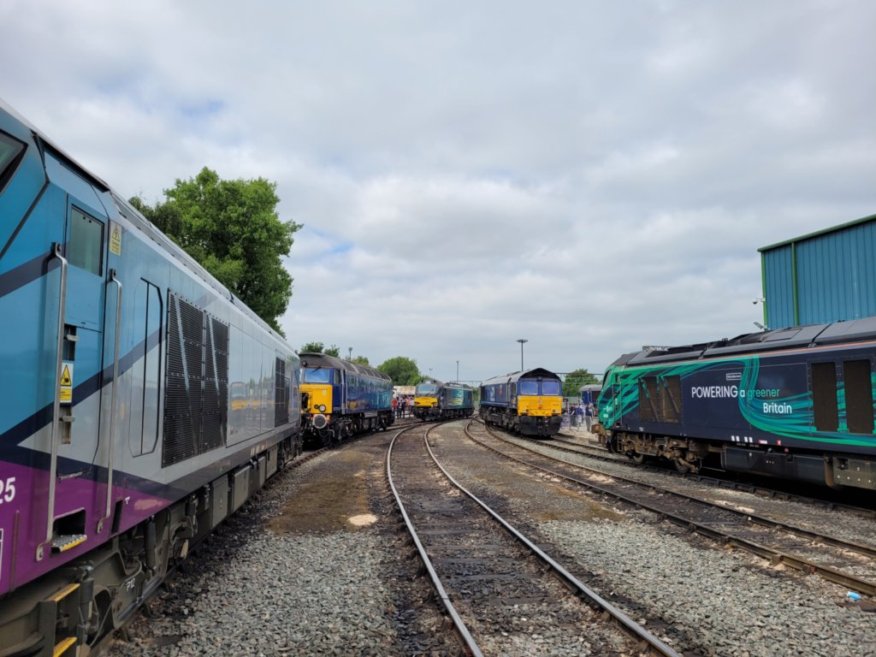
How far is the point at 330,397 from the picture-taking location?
2298cm

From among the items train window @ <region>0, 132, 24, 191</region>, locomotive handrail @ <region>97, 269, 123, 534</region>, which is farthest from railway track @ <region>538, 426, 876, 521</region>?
train window @ <region>0, 132, 24, 191</region>

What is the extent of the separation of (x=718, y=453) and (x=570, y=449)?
27.4 ft

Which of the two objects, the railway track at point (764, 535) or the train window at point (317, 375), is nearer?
the railway track at point (764, 535)

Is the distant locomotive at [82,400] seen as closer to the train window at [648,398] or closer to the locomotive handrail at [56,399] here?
the locomotive handrail at [56,399]

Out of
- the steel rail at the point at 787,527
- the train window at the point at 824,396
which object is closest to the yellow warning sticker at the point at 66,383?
the steel rail at the point at 787,527

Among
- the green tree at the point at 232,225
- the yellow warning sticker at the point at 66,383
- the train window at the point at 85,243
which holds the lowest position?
the yellow warning sticker at the point at 66,383

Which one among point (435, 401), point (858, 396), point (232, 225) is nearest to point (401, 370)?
point (435, 401)

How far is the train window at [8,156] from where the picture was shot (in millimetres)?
2742

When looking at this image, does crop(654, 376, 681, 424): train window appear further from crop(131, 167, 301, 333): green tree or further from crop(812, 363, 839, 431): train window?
crop(131, 167, 301, 333): green tree

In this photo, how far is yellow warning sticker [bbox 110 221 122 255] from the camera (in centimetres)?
377

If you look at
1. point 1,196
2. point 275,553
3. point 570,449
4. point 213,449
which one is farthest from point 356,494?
point 570,449

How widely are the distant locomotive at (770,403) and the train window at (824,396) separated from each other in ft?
0.06

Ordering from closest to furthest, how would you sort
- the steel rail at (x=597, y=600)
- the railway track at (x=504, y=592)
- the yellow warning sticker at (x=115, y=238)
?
the yellow warning sticker at (x=115, y=238)
the steel rail at (x=597, y=600)
the railway track at (x=504, y=592)

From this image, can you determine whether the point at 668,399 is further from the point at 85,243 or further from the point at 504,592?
the point at 85,243
